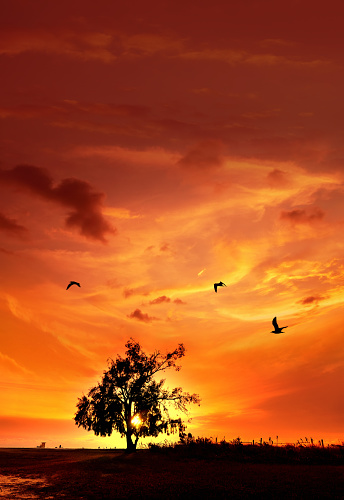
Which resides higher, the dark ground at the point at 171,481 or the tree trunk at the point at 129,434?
the tree trunk at the point at 129,434

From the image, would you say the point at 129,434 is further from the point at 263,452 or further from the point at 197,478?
the point at 197,478

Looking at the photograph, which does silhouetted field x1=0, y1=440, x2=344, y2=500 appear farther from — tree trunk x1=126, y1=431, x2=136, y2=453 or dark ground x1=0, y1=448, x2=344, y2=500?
tree trunk x1=126, y1=431, x2=136, y2=453

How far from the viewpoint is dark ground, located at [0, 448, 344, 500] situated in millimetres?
19812

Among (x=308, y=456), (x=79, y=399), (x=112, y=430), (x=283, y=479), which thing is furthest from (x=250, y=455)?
(x=79, y=399)

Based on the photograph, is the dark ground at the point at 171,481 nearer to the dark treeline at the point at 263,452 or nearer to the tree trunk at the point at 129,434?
the dark treeline at the point at 263,452

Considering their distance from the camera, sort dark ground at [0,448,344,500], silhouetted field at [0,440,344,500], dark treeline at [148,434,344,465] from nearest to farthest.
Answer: dark ground at [0,448,344,500], silhouetted field at [0,440,344,500], dark treeline at [148,434,344,465]

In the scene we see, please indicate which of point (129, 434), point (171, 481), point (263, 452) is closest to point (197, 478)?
point (171, 481)

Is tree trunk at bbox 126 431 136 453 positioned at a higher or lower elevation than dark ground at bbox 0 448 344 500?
higher

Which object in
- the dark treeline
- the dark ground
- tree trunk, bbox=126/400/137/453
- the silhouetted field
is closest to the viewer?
the dark ground

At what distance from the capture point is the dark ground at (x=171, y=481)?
780 inches

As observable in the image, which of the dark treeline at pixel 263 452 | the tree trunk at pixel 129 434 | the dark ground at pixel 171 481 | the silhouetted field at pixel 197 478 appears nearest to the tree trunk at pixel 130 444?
the tree trunk at pixel 129 434

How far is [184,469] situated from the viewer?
29484mm

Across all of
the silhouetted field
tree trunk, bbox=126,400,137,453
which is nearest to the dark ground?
the silhouetted field

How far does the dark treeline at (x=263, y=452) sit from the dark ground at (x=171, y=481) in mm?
754
